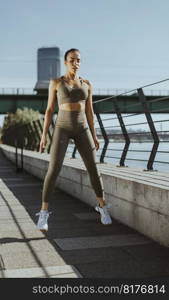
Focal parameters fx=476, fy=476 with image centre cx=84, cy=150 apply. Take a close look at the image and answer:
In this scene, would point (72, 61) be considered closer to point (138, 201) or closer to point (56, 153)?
point (56, 153)

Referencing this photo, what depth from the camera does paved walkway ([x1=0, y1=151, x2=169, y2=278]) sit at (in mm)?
3865

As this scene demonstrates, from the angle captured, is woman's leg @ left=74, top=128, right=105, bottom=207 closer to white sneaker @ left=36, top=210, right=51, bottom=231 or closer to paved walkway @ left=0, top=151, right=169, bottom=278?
paved walkway @ left=0, top=151, right=169, bottom=278

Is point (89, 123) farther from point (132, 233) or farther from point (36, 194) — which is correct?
point (36, 194)

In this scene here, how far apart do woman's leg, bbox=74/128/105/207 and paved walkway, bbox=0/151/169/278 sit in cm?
52

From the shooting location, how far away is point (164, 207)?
4.57m

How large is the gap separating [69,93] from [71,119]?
29 centimetres

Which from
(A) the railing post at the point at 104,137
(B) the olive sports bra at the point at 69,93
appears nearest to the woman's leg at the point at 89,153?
(B) the olive sports bra at the point at 69,93

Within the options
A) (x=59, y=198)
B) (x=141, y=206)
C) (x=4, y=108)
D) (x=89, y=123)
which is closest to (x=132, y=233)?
(x=141, y=206)

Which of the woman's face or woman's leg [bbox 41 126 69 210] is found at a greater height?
the woman's face

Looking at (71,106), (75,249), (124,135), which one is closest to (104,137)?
(124,135)

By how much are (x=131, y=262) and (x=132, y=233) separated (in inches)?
47.1

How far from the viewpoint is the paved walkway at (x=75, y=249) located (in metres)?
3.87

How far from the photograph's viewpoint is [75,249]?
4.65 meters

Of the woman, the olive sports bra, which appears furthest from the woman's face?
the olive sports bra
